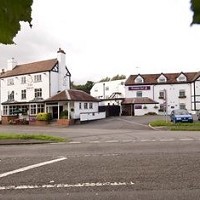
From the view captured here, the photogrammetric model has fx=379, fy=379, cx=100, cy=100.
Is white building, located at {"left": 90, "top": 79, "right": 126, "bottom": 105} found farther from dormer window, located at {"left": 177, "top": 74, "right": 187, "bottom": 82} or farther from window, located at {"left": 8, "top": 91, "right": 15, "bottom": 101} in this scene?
window, located at {"left": 8, "top": 91, "right": 15, "bottom": 101}

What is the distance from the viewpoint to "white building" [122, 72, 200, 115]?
203ft

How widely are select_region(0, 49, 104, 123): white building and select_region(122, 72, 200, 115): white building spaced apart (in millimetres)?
10514

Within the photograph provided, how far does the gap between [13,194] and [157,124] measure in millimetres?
Answer: 28758

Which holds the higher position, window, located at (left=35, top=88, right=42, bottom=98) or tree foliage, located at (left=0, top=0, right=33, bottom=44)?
window, located at (left=35, top=88, right=42, bottom=98)

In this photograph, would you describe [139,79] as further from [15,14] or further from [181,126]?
[15,14]

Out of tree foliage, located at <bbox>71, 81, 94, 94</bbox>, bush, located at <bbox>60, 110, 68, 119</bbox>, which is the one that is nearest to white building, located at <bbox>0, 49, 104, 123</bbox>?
bush, located at <bbox>60, 110, 68, 119</bbox>

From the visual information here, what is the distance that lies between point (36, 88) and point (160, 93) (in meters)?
22.0

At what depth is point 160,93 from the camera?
64125 millimetres

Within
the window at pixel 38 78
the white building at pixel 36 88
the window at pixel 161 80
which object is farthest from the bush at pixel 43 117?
the window at pixel 161 80

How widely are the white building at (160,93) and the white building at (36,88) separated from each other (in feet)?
34.5

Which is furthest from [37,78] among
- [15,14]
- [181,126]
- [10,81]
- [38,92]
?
[15,14]

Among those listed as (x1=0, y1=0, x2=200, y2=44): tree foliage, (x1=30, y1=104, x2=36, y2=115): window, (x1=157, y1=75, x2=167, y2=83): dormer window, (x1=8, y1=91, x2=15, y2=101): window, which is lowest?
(x1=30, y1=104, x2=36, y2=115): window

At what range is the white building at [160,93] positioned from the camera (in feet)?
203

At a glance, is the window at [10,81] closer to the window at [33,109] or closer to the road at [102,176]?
the window at [33,109]
